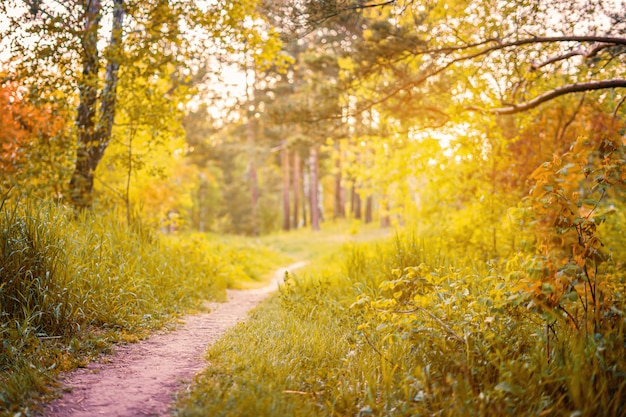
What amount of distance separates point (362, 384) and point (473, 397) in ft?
3.17

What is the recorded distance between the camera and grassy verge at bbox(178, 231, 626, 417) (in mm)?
3213

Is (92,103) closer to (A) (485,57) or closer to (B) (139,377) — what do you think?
(B) (139,377)

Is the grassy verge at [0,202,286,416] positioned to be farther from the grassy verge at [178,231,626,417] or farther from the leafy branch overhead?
the leafy branch overhead

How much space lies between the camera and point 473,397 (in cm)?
328

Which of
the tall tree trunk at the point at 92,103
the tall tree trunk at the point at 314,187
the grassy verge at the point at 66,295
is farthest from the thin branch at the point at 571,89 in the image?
the tall tree trunk at the point at 314,187

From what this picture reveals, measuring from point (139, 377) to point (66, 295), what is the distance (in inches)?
58.7

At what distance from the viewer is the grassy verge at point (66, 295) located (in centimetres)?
393

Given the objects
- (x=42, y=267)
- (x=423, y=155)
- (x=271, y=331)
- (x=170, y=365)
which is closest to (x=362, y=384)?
(x=271, y=331)

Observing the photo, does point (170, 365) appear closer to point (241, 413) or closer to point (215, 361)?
point (215, 361)

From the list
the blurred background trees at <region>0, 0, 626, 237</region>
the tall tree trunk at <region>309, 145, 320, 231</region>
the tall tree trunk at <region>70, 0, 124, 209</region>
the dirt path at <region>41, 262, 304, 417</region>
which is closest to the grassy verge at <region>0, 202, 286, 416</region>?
Result: the dirt path at <region>41, 262, 304, 417</region>

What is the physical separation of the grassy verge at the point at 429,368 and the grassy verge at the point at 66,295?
1.29 metres

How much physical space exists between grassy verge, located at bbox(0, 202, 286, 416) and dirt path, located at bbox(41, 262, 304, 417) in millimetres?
198

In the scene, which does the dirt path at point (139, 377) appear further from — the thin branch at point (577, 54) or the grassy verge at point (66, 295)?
the thin branch at point (577, 54)

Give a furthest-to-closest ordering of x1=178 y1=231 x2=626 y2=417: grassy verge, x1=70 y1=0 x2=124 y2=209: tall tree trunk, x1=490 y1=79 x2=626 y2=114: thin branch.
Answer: x1=70 y1=0 x2=124 y2=209: tall tree trunk, x1=490 y1=79 x2=626 y2=114: thin branch, x1=178 y1=231 x2=626 y2=417: grassy verge
